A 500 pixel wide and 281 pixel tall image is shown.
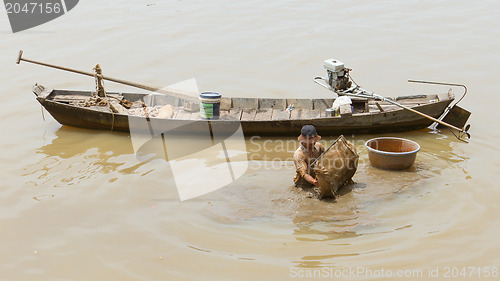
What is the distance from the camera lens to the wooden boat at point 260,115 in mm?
10180

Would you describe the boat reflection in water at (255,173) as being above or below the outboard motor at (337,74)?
below

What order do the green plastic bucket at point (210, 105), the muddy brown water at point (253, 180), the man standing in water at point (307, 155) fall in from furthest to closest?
the green plastic bucket at point (210, 105)
the man standing in water at point (307, 155)
the muddy brown water at point (253, 180)

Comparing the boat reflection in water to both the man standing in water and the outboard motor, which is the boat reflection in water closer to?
the man standing in water

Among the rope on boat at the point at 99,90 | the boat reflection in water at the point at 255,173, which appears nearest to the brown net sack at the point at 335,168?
the boat reflection in water at the point at 255,173

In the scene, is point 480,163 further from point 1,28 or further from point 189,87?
point 1,28

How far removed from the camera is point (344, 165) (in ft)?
25.2

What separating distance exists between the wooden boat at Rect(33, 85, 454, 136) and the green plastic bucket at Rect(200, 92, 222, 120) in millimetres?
217

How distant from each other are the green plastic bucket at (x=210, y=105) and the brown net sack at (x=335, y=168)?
3.37 metres

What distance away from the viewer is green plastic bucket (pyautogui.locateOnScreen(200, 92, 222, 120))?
34.6 ft

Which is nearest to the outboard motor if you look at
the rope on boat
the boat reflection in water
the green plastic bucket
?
the boat reflection in water

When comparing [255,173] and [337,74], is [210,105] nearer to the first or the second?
[255,173]

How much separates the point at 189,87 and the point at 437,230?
7.61m

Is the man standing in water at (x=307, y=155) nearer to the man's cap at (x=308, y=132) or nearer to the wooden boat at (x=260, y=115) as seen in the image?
the man's cap at (x=308, y=132)

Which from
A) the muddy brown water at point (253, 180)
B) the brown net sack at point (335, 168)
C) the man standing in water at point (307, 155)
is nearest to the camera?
the muddy brown water at point (253, 180)
